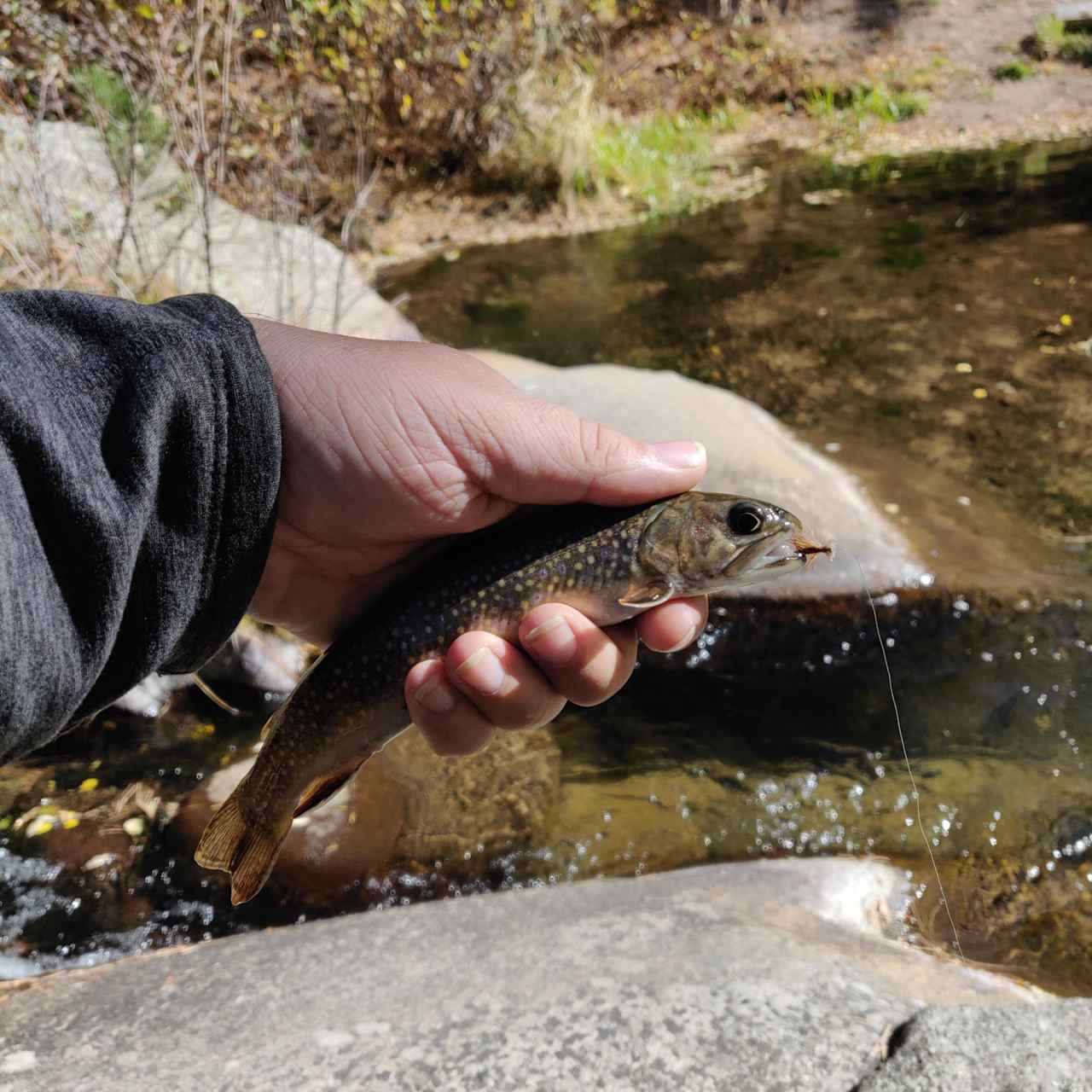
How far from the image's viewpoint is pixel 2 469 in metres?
2.21

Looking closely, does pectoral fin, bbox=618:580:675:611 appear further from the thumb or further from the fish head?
the thumb

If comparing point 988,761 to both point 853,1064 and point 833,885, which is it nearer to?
point 833,885

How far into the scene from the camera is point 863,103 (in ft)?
55.3

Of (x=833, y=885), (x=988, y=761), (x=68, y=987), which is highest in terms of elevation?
(x=68, y=987)

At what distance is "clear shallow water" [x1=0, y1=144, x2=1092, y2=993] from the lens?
4621 millimetres

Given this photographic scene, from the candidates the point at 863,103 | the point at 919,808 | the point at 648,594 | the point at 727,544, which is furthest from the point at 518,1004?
the point at 863,103

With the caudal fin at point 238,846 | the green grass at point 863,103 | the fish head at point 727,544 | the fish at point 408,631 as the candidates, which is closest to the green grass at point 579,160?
the green grass at point 863,103

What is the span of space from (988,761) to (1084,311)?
5.65 m

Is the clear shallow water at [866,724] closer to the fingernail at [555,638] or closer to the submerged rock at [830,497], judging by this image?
the submerged rock at [830,497]

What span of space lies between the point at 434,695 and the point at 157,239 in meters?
6.65

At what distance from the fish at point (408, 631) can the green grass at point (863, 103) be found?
15.9 m

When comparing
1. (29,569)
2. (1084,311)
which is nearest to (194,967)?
(29,569)

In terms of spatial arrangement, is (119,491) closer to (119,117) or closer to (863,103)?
(119,117)

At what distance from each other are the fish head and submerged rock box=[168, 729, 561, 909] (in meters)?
2.57
